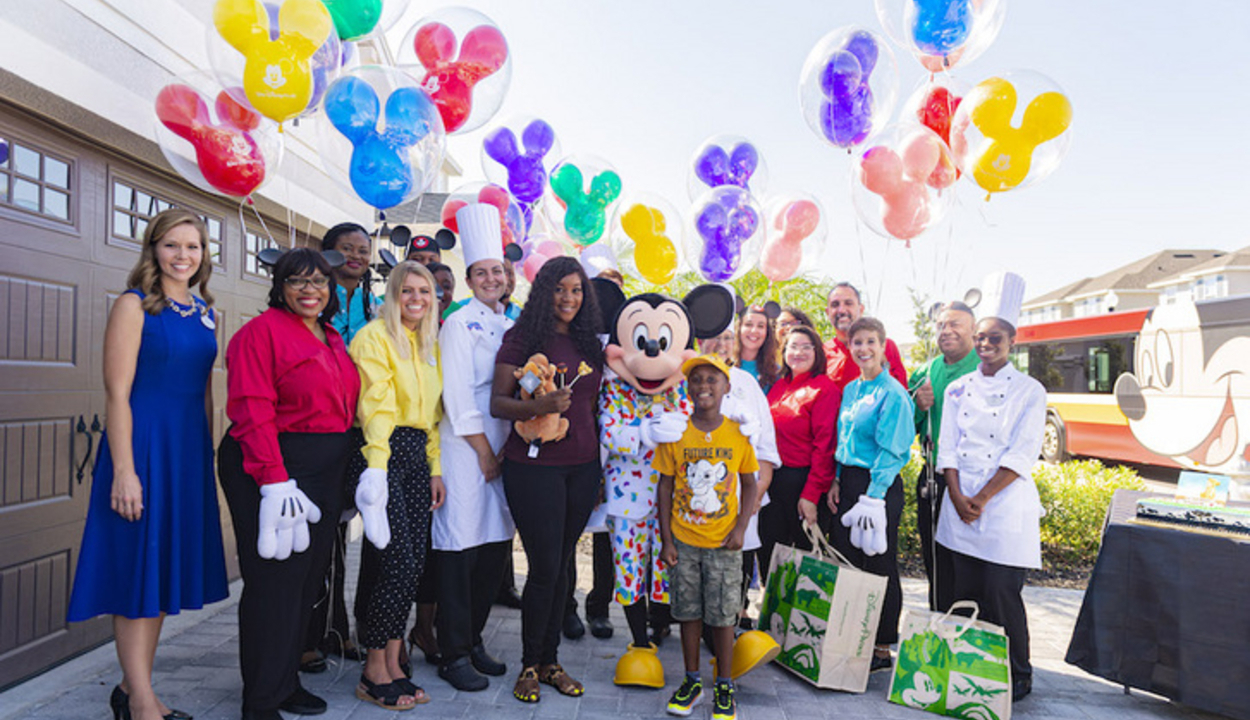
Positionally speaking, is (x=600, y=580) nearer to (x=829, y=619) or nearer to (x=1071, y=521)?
(x=829, y=619)

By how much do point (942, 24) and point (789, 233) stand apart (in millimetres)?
1632

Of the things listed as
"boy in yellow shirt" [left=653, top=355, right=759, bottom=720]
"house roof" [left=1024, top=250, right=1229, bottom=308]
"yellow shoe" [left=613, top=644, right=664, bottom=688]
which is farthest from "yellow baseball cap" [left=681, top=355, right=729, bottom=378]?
"house roof" [left=1024, top=250, right=1229, bottom=308]

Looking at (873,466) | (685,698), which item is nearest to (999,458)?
(873,466)

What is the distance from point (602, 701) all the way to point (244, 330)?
2244 mm

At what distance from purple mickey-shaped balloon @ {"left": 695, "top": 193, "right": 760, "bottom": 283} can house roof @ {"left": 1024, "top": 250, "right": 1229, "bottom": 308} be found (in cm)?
4866

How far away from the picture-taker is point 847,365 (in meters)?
4.00

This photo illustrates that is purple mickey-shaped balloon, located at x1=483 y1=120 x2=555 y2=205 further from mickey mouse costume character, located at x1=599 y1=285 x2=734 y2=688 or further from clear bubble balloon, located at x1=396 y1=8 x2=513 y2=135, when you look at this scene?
mickey mouse costume character, located at x1=599 y1=285 x2=734 y2=688

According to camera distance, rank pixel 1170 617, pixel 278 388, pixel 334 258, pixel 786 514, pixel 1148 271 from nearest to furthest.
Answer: pixel 278 388 → pixel 334 258 → pixel 1170 617 → pixel 786 514 → pixel 1148 271

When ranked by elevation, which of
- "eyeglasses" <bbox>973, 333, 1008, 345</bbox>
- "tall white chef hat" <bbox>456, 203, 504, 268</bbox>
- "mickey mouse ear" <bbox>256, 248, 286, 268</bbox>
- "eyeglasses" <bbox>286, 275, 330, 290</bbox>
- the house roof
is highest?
the house roof

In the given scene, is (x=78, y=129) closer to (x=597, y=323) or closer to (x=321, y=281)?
(x=321, y=281)

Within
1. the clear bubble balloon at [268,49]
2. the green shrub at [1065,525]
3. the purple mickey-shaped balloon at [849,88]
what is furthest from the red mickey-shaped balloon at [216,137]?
the green shrub at [1065,525]

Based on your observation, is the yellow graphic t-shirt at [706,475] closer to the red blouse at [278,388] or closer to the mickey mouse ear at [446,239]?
the red blouse at [278,388]

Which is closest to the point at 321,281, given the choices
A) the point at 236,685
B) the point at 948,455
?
the point at 236,685

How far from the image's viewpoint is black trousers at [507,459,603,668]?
10.3ft
